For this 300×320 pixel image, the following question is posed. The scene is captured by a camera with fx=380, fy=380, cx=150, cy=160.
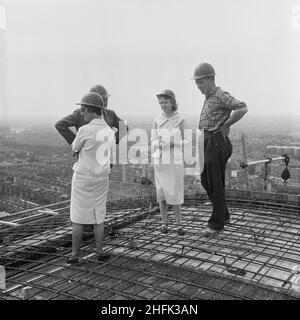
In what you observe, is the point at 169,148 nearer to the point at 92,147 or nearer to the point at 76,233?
the point at 92,147

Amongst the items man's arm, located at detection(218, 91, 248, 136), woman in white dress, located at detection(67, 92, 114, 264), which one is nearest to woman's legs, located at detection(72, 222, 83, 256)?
woman in white dress, located at detection(67, 92, 114, 264)

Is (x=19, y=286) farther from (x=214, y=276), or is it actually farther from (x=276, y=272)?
(x=276, y=272)

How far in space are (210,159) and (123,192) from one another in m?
2.08

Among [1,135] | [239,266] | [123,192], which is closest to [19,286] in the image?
[239,266]

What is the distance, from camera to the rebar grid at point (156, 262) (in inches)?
119

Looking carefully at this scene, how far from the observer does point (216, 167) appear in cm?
392

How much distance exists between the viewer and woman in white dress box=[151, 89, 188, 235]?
410cm

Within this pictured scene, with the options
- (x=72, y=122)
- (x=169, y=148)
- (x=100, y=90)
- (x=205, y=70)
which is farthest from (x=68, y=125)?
(x=205, y=70)

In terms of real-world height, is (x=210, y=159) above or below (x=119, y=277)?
above

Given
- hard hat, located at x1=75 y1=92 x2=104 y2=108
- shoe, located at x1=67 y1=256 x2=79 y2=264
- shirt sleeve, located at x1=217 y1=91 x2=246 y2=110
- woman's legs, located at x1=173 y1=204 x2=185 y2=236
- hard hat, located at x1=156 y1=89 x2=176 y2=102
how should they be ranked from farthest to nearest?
1. woman's legs, located at x1=173 y1=204 x2=185 y2=236
2. hard hat, located at x1=156 y1=89 x2=176 y2=102
3. shirt sleeve, located at x1=217 y1=91 x2=246 y2=110
4. shoe, located at x1=67 y1=256 x2=79 y2=264
5. hard hat, located at x1=75 y1=92 x2=104 y2=108

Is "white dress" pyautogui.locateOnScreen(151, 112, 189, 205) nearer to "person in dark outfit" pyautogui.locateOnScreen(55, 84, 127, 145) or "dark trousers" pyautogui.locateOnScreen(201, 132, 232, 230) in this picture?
"dark trousers" pyautogui.locateOnScreen(201, 132, 232, 230)

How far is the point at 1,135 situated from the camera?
602 centimetres

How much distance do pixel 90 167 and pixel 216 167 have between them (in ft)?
4.34

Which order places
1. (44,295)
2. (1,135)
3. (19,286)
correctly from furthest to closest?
(1,135) < (19,286) < (44,295)
